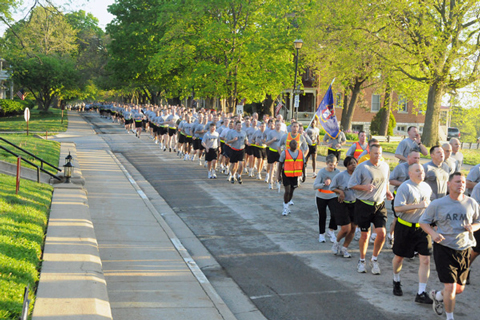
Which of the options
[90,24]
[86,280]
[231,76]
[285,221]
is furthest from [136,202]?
[90,24]

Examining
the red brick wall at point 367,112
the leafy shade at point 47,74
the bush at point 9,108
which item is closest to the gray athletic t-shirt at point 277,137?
the red brick wall at point 367,112

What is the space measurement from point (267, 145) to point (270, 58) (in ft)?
65.4

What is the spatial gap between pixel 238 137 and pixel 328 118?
3.82m

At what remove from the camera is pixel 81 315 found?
5.82 meters

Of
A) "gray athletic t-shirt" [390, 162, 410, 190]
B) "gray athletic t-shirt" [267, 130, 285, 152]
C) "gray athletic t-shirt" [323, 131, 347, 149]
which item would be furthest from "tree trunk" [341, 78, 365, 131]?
"gray athletic t-shirt" [390, 162, 410, 190]

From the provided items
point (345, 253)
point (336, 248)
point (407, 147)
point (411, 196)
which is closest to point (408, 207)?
point (411, 196)

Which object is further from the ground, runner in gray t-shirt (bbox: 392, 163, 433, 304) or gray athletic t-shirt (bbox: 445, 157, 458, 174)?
gray athletic t-shirt (bbox: 445, 157, 458, 174)

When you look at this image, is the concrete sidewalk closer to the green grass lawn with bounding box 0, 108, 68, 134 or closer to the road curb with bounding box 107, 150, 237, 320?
the road curb with bounding box 107, 150, 237, 320

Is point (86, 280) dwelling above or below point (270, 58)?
below

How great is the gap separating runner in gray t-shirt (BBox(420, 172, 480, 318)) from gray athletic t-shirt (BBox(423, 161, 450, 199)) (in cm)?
244

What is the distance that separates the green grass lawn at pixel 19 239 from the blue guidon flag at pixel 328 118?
9433 mm

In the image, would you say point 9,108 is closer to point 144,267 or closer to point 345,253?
point 144,267

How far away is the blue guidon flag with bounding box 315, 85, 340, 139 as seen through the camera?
59.1ft

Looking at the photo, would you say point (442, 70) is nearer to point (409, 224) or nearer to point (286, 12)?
point (286, 12)
